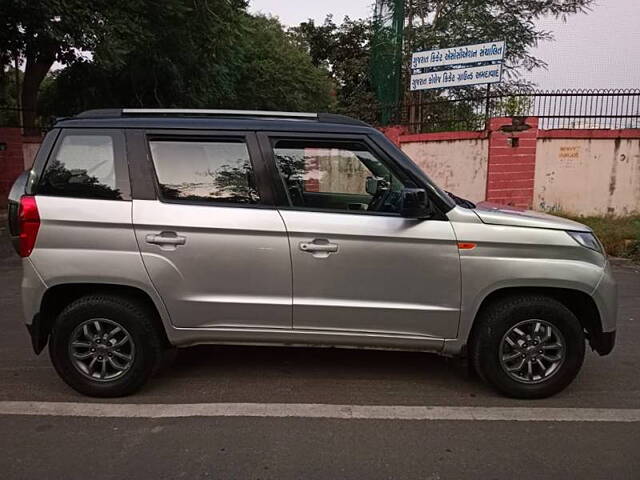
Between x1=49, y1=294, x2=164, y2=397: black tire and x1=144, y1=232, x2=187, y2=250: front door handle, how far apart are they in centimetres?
47

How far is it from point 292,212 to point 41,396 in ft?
7.07

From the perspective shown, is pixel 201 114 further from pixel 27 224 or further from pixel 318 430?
pixel 318 430

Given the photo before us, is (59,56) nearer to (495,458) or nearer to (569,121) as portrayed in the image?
(569,121)

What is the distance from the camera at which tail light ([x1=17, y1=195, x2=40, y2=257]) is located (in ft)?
11.4

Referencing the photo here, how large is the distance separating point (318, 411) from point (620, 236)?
295 inches

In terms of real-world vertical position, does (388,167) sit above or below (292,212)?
above

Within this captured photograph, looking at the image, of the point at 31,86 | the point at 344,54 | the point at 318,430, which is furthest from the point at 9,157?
the point at 344,54

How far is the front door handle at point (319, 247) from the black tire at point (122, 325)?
117 centimetres

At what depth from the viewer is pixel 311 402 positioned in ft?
11.8

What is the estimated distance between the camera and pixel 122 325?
11.7 feet

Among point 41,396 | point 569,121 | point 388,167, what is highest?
point 569,121

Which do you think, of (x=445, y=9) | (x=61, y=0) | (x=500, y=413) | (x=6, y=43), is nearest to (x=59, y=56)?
(x=6, y=43)

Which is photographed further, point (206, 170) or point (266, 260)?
point (206, 170)

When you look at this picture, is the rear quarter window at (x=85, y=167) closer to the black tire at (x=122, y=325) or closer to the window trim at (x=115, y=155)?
the window trim at (x=115, y=155)
